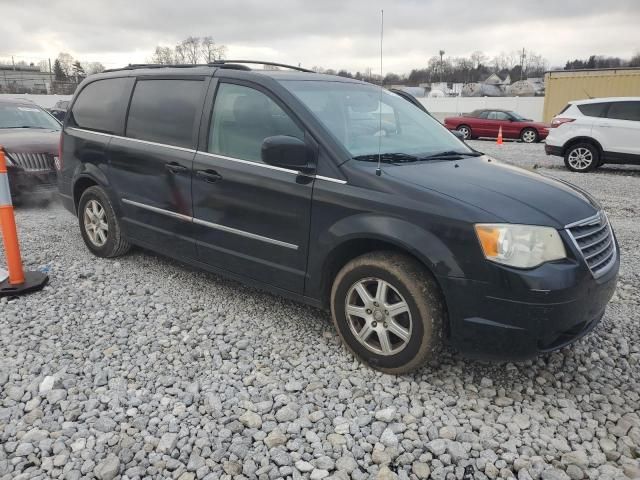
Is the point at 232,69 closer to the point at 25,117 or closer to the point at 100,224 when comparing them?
the point at 100,224

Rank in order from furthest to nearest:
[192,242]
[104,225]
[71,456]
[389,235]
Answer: [104,225], [192,242], [389,235], [71,456]

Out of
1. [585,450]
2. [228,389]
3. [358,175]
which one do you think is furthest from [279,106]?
[585,450]

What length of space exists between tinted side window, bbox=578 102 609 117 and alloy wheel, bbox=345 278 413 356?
10.7m

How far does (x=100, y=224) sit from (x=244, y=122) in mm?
2202

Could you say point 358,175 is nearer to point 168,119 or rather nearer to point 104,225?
point 168,119

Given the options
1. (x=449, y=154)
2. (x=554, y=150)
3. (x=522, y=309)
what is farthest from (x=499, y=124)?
(x=522, y=309)

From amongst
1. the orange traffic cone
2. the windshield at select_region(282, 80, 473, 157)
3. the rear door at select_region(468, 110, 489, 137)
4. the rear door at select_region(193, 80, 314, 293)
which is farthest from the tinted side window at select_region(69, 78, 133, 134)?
A: the rear door at select_region(468, 110, 489, 137)

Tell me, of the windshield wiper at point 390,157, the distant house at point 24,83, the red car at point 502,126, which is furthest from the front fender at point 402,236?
the distant house at point 24,83

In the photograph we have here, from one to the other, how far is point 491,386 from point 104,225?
3.82 metres

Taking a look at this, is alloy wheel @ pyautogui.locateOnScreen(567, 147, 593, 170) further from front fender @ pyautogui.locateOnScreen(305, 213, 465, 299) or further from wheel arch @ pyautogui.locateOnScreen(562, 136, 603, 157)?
front fender @ pyautogui.locateOnScreen(305, 213, 465, 299)

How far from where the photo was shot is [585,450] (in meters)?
2.51

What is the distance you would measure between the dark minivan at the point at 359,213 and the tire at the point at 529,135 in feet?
57.7

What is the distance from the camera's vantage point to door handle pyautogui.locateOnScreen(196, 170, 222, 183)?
12.2 feet

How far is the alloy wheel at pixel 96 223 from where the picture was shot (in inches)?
197
